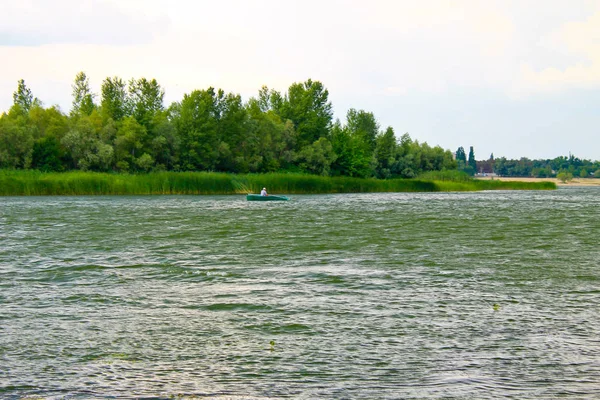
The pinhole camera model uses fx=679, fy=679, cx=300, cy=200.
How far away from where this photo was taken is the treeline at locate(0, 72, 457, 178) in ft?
297

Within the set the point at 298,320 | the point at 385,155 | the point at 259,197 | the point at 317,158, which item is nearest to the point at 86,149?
the point at 259,197

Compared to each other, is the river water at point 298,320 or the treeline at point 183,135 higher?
the treeline at point 183,135

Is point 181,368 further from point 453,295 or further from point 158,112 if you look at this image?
point 158,112

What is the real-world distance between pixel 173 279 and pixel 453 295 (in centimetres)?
676

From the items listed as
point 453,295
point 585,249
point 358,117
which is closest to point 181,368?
point 453,295

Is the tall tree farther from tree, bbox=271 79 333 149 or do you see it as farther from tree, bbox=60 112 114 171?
tree, bbox=60 112 114 171

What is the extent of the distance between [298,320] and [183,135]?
9865cm

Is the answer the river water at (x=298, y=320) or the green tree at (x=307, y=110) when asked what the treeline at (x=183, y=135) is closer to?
the green tree at (x=307, y=110)

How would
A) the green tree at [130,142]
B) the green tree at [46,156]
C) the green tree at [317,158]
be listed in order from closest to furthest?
1. the green tree at [46,156]
2. the green tree at [130,142]
3. the green tree at [317,158]

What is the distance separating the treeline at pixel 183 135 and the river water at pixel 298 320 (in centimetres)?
6865

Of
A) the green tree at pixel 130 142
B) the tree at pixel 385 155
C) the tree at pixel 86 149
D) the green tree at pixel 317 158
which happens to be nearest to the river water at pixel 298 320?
the tree at pixel 86 149

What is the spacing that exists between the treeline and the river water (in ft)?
225

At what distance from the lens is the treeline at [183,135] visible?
297 feet

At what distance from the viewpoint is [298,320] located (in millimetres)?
11766
